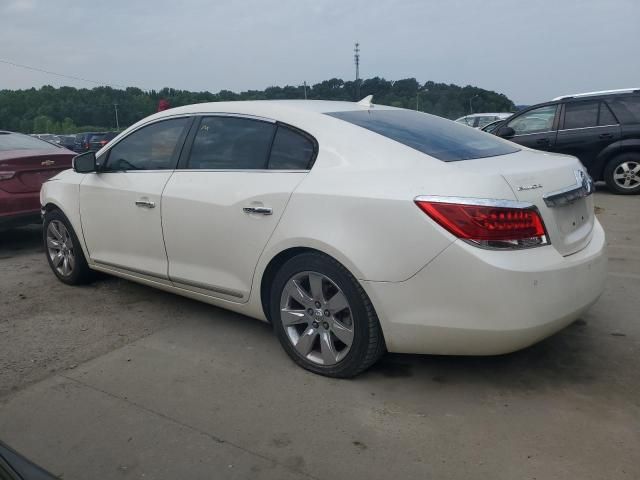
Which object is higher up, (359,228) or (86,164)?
(86,164)

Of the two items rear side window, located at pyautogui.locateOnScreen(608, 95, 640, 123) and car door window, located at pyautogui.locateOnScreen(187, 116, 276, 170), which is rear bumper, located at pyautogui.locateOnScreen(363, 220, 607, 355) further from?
rear side window, located at pyautogui.locateOnScreen(608, 95, 640, 123)

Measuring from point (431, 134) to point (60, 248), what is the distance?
337 cm

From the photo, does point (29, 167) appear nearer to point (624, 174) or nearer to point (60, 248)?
point (60, 248)

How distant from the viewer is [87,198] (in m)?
4.56

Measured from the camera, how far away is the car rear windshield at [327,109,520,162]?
3199mm

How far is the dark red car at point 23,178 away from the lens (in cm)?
625

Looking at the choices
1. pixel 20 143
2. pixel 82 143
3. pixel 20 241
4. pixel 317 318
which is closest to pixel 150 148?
pixel 317 318

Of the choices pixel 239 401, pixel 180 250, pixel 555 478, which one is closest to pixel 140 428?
pixel 239 401

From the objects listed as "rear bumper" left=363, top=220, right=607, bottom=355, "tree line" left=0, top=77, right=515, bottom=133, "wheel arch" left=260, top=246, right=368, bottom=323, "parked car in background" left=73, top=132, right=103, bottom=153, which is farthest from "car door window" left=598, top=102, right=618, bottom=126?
"parked car in background" left=73, top=132, right=103, bottom=153

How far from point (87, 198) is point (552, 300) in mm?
3479

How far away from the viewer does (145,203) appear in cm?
402

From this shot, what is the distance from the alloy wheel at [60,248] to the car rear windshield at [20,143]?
224 cm

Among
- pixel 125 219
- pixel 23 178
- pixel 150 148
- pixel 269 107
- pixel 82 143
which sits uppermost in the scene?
pixel 269 107

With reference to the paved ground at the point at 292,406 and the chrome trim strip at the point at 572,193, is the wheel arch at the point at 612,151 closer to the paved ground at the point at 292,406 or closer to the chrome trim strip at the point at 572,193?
the paved ground at the point at 292,406
